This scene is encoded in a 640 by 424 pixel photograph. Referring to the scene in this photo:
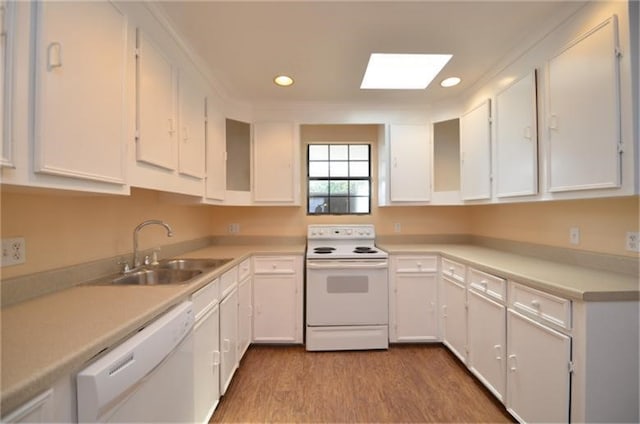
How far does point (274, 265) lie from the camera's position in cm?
254

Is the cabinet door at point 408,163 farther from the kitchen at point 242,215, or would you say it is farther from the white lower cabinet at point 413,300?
the white lower cabinet at point 413,300

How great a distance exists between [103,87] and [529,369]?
2.51 metres

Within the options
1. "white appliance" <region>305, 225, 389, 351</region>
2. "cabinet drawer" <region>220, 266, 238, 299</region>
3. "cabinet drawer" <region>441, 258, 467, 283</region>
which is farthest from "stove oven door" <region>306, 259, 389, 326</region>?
"cabinet drawer" <region>220, 266, 238, 299</region>

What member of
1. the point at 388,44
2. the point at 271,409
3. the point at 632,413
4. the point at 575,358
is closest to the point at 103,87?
the point at 388,44

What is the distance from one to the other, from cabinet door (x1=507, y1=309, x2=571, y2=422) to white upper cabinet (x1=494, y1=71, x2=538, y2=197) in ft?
2.88

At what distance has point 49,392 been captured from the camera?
635 millimetres

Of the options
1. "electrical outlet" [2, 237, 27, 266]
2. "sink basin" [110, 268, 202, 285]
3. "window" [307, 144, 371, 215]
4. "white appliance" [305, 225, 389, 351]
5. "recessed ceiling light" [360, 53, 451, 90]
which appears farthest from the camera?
"window" [307, 144, 371, 215]

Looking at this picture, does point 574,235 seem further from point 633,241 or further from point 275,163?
point 275,163

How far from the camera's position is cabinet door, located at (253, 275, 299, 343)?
252 centimetres

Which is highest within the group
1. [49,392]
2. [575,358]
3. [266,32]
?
[266,32]

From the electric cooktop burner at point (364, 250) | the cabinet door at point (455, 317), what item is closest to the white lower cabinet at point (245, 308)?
the electric cooktop burner at point (364, 250)

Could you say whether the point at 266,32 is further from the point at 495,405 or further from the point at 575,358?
the point at 495,405

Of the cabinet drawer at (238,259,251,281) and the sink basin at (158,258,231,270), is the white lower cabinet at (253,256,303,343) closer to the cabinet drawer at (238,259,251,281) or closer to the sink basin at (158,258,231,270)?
the cabinet drawer at (238,259,251,281)

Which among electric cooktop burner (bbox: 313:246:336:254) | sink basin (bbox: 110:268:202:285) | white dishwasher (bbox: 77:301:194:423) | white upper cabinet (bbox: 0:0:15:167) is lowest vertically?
white dishwasher (bbox: 77:301:194:423)
